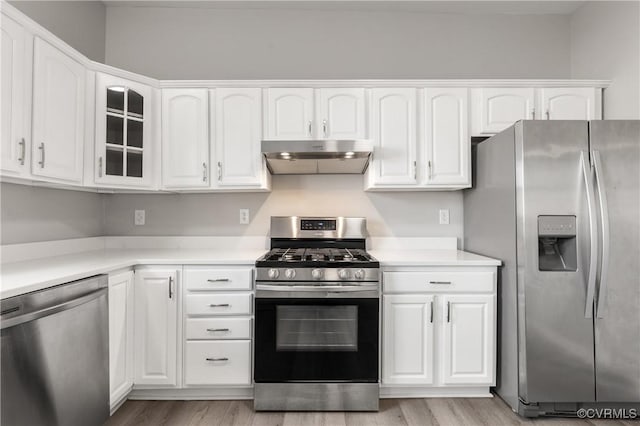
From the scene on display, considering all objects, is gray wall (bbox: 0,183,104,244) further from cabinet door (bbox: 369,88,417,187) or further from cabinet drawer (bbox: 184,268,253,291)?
cabinet door (bbox: 369,88,417,187)

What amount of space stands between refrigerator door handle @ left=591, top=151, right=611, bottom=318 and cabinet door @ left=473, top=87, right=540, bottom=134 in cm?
75

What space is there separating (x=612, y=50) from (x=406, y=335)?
255 cm

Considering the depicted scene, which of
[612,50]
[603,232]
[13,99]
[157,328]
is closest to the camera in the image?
[13,99]

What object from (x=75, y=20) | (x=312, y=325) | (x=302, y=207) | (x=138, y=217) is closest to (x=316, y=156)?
(x=302, y=207)

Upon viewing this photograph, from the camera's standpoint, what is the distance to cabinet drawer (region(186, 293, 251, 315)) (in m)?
2.19

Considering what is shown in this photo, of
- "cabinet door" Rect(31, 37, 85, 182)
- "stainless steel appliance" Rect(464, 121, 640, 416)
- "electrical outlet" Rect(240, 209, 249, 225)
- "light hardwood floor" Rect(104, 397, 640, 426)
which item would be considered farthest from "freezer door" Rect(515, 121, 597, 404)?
"cabinet door" Rect(31, 37, 85, 182)

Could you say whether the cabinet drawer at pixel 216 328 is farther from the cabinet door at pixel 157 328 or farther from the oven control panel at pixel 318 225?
the oven control panel at pixel 318 225

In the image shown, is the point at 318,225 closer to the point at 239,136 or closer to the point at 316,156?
the point at 316,156

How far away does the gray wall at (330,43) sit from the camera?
292cm

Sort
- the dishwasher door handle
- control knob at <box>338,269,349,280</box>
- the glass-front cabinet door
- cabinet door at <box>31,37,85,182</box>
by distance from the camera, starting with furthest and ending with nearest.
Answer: the glass-front cabinet door → control knob at <box>338,269,349,280</box> → cabinet door at <box>31,37,85,182</box> → the dishwasher door handle

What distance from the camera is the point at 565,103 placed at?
259cm

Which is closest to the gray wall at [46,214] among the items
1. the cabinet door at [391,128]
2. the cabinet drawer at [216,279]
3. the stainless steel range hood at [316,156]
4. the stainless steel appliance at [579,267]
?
Answer: the cabinet drawer at [216,279]

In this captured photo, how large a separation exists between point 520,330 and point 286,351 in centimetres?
137

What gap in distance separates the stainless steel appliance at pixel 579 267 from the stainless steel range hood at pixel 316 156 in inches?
39.0
